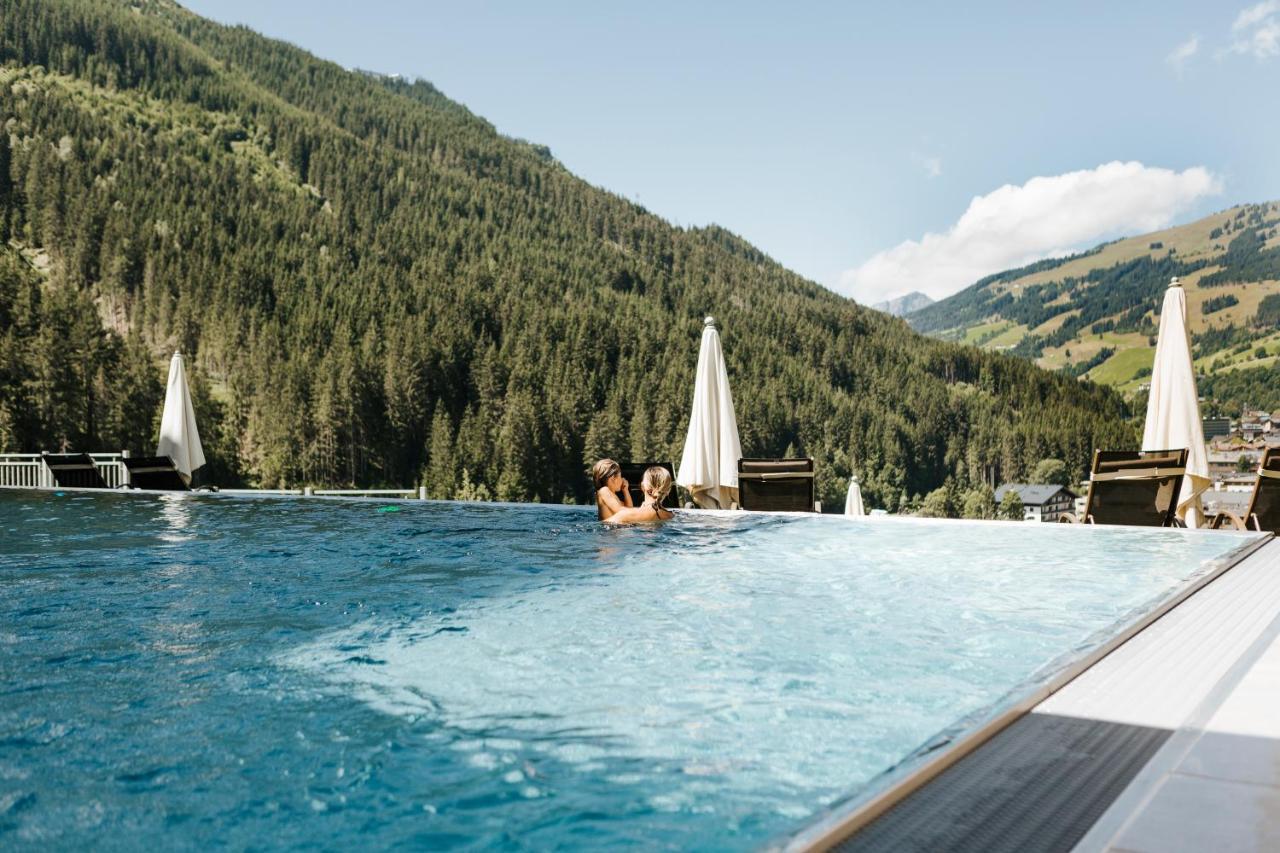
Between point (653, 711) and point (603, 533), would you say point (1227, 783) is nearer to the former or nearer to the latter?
point (653, 711)

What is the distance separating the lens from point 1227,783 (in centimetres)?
182

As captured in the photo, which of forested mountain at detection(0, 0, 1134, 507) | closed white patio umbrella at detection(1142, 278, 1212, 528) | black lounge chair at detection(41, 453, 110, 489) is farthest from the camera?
forested mountain at detection(0, 0, 1134, 507)

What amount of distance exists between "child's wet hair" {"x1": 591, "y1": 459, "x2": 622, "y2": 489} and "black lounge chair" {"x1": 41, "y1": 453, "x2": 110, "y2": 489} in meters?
8.91

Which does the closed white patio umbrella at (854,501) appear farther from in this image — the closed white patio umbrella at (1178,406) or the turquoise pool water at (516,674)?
the turquoise pool water at (516,674)

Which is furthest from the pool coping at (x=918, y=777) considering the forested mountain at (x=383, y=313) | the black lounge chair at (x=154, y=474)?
the forested mountain at (x=383, y=313)

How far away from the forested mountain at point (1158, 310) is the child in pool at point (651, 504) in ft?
352

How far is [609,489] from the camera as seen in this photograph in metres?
7.93

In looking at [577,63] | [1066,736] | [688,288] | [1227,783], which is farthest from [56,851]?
[688,288]

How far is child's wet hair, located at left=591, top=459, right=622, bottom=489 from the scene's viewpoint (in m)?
7.68

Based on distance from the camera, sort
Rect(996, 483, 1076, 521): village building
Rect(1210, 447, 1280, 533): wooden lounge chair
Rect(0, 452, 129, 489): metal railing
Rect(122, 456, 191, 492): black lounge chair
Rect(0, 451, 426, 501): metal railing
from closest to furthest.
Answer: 1. Rect(1210, 447, 1280, 533): wooden lounge chair
2. Rect(122, 456, 191, 492): black lounge chair
3. Rect(0, 451, 426, 501): metal railing
4. Rect(0, 452, 129, 489): metal railing
5. Rect(996, 483, 1076, 521): village building

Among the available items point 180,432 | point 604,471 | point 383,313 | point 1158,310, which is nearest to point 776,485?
point 604,471

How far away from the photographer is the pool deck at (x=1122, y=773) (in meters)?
1.60

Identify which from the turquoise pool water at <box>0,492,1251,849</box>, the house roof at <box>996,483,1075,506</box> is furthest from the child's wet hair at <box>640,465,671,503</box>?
the house roof at <box>996,483,1075,506</box>

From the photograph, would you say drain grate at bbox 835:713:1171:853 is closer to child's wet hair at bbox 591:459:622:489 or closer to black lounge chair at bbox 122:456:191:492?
child's wet hair at bbox 591:459:622:489
